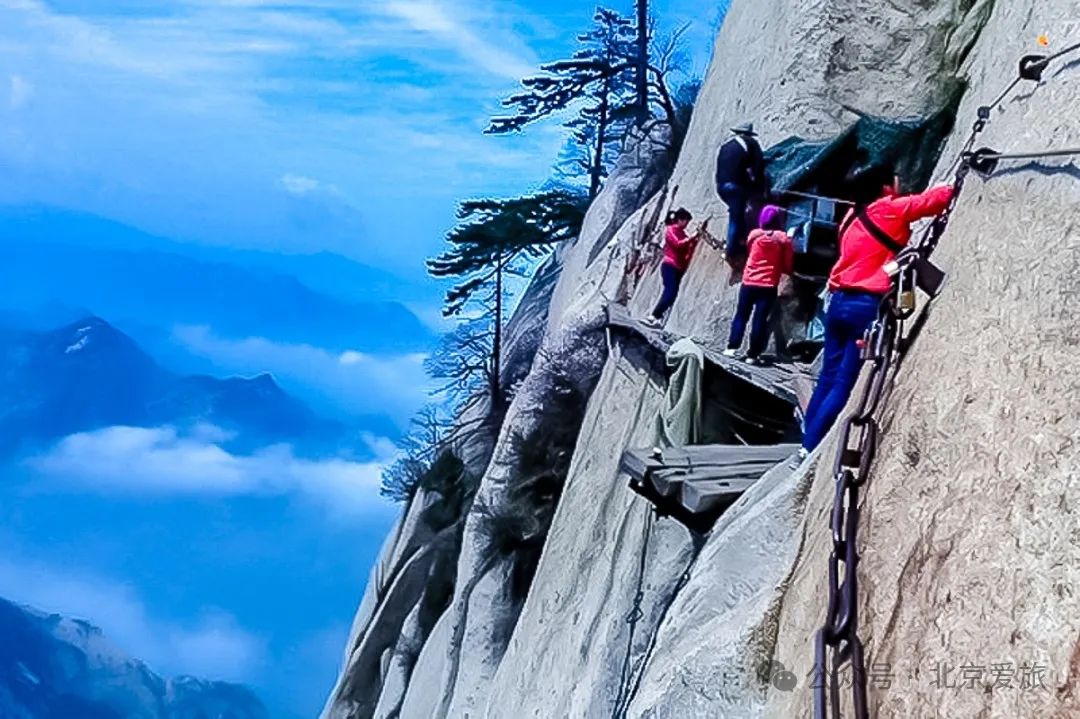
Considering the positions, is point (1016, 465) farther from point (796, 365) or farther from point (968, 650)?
point (796, 365)

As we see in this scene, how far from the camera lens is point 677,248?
35.3 ft

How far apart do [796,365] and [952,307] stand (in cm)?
521

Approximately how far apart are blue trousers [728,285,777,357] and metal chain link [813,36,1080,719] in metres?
4.07

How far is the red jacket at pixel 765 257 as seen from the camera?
8.16 m

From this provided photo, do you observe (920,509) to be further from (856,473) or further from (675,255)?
(675,255)

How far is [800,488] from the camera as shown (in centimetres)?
450

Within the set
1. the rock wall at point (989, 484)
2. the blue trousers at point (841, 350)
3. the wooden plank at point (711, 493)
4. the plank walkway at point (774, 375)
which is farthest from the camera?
the plank walkway at point (774, 375)

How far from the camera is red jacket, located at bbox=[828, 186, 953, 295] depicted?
477cm

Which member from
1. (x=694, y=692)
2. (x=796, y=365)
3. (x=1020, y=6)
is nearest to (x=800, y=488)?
(x=694, y=692)

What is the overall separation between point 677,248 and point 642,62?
39.9 feet

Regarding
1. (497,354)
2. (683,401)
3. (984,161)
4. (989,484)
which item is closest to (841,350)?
(984,161)

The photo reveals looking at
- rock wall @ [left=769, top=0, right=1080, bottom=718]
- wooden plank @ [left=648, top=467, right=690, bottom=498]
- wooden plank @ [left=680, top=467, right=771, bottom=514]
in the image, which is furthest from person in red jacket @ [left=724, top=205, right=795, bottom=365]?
rock wall @ [left=769, top=0, right=1080, bottom=718]

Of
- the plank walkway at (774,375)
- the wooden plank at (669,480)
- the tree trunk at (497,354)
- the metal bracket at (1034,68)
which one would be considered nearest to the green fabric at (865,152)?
the plank walkway at (774,375)

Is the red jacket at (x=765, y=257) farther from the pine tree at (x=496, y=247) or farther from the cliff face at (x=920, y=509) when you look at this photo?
the pine tree at (x=496, y=247)
